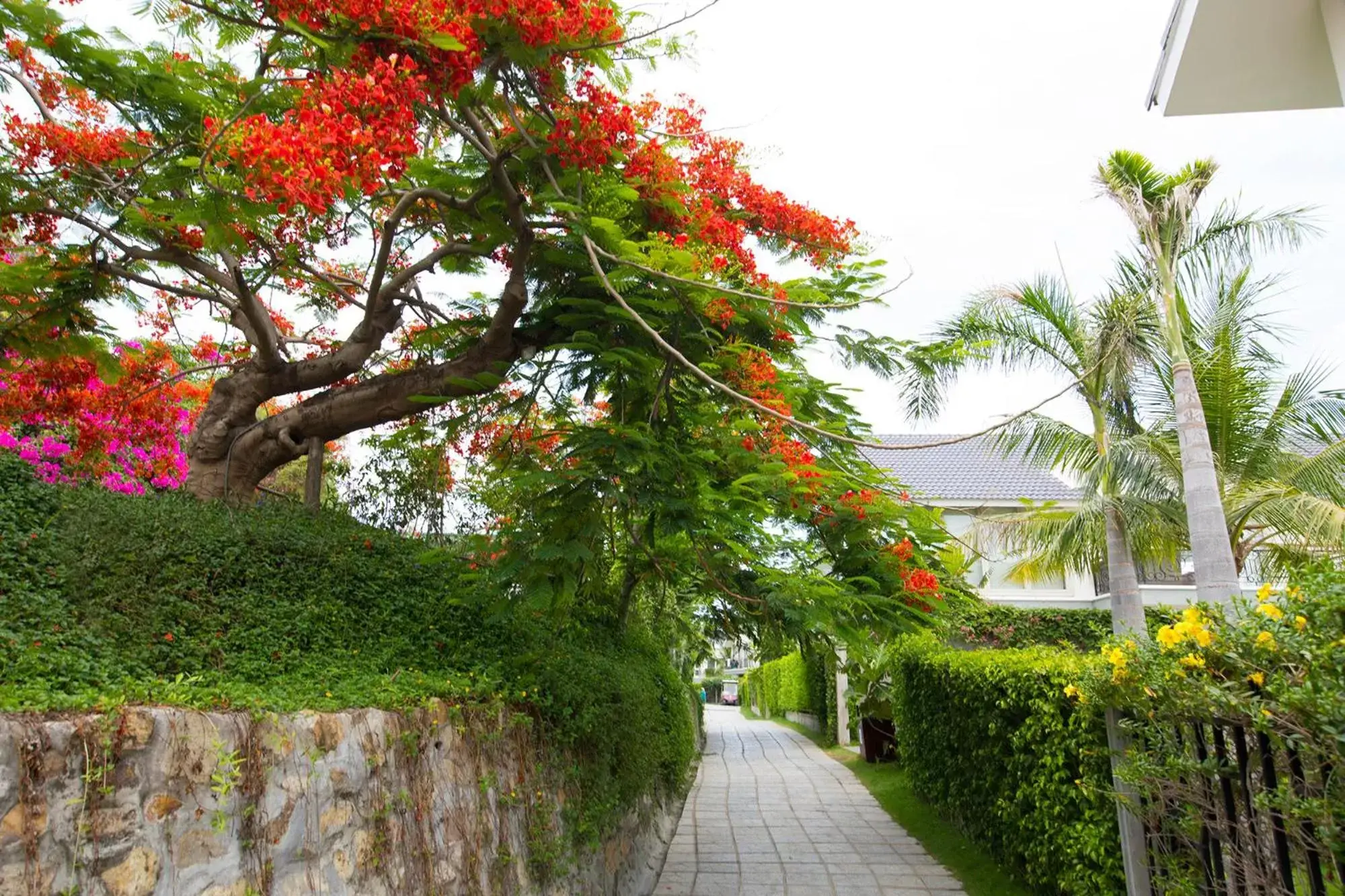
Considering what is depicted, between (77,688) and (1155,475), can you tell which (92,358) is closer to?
(77,688)

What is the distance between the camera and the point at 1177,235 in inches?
390

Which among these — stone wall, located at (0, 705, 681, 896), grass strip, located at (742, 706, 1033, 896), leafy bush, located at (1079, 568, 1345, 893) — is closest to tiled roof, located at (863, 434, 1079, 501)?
grass strip, located at (742, 706, 1033, 896)

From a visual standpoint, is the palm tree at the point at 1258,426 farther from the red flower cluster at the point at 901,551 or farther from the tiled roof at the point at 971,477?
the tiled roof at the point at 971,477

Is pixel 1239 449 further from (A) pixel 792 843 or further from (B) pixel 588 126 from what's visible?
(B) pixel 588 126

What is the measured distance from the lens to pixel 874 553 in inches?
236

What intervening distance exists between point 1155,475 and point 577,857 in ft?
28.4

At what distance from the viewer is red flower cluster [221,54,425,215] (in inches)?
163

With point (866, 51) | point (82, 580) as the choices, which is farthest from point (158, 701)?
point (866, 51)

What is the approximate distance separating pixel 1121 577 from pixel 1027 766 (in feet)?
16.3

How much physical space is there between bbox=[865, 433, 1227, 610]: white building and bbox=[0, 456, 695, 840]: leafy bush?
11.2 meters

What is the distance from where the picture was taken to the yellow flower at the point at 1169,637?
11.6ft

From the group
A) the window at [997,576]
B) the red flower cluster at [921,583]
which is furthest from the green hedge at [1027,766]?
the window at [997,576]

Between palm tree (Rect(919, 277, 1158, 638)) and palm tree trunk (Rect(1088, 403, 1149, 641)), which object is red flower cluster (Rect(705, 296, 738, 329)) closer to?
palm tree (Rect(919, 277, 1158, 638))

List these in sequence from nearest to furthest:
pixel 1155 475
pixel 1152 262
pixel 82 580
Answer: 1. pixel 82 580
2. pixel 1152 262
3. pixel 1155 475
